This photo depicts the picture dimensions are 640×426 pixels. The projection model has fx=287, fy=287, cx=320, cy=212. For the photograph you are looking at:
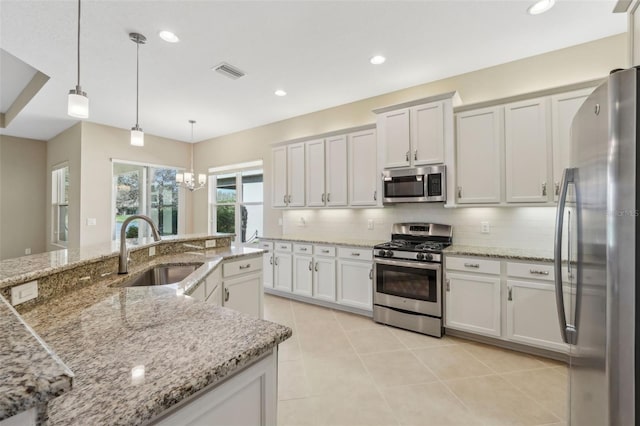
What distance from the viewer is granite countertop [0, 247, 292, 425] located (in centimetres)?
55


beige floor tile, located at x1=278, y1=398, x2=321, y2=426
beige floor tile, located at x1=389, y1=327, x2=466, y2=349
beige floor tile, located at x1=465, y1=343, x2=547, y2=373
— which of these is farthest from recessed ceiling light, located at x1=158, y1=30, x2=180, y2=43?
beige floor tile, located at x1=465, y1=343, x2=547, y2=373

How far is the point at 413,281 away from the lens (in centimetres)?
319

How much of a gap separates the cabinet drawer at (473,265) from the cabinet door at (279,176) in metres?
2.72

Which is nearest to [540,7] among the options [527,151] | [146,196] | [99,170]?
[527,151]

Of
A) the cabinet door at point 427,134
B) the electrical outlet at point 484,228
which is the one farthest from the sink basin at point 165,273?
the electrical outlet at point 484,228

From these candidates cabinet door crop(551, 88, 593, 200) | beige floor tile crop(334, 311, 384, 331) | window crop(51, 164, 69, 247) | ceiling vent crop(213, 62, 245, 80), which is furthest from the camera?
window crop(51, 164, 69, 247)

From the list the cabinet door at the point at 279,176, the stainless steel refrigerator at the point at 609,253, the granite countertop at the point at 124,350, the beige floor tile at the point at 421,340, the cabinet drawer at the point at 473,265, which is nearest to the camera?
the granite countertop at the point at 124,350

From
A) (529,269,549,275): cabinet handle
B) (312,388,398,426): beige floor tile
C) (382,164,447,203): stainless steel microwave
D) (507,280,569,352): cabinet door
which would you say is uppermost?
(382,164,447,203): stainless steel microwave

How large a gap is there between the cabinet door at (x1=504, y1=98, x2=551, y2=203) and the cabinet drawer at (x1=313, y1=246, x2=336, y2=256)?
2.11 meters

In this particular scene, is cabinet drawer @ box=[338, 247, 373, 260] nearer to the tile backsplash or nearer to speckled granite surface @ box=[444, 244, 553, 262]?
the tile backsplash

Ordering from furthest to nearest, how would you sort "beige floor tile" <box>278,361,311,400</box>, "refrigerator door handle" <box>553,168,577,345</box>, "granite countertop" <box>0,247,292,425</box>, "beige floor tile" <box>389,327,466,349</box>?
"beige floor tile" <box>389,327,466,349</box>
"beige floor tile" <box>278,361,311,400</box>
"refrigerator door handle" <box>553,168,577,345</box>
"granite countertop" <box>0,247,292,425</box>

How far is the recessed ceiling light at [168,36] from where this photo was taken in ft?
8.60

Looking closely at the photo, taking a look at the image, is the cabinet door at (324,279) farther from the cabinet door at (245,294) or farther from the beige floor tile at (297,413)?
the beige floor tile at (297,413)

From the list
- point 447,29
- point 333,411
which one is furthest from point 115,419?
point 447,29
